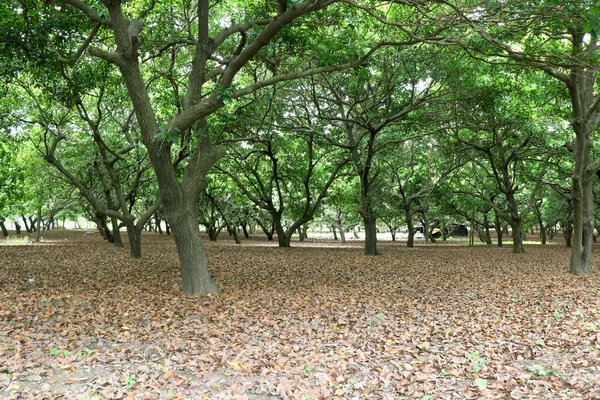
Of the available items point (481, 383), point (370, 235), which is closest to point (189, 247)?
point (481, 383)

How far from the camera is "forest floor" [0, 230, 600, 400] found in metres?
4.31

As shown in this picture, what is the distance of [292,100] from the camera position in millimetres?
17562

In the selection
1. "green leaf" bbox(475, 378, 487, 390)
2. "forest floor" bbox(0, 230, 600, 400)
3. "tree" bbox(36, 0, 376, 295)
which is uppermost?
"tree" bbox(36, 0, 376, 295)

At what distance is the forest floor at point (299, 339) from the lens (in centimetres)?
431

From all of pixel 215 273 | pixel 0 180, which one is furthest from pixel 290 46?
pixel 0 180

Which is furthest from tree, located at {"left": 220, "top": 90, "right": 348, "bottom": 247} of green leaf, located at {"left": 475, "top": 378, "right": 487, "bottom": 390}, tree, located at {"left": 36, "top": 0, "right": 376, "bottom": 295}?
green leaf, located at {"left": 475, "top": 378, "right": 487, "bottom": 390}

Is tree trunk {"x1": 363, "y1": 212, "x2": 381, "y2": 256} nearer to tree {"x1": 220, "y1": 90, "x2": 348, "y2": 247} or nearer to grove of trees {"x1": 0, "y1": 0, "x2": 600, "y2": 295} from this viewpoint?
grove of trees {"x1": 0, "y1": 0, "x2": 600, "y2": 295}

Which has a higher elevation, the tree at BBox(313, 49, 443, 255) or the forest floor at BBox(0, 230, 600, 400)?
the tree at BBox(313, 49, 443, 255)

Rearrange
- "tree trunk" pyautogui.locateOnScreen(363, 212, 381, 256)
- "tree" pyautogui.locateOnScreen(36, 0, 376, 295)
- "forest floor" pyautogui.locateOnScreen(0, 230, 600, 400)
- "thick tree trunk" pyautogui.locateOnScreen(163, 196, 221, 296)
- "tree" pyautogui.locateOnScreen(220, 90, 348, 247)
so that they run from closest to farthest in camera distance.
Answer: "forest floor" pyautogui.locateOnScreen(0, 230, 600, 400)
"tree" pyautogui.locateOnScreen(36, 0, 376, 295)
"thick tree trunk" pyautogui.locateOnScreen(163, 196, 221, 296)
"tree" pyautogui.locateOnScreen(220, 90, 348, 247)
"tree trunk" pyautogui.locateOnScreen(363, 212, 381, 256)

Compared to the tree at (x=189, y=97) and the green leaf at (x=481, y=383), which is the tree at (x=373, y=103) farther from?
the green leaf at (x=481, y=383)

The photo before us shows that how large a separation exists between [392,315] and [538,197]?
26469 millimetres

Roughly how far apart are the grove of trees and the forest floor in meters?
1.79

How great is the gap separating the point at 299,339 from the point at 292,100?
13214mm

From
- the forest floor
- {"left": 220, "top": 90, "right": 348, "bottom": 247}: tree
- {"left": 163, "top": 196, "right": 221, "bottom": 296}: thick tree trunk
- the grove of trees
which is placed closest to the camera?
the forest floor
